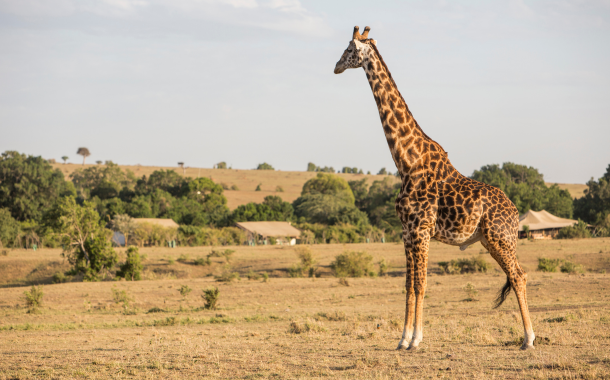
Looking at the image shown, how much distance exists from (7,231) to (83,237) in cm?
2280

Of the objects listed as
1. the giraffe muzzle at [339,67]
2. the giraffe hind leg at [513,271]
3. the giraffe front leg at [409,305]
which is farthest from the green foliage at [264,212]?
the giraffe hind leg at [513,271]

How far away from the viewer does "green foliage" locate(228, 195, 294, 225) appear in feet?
216

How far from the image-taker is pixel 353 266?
31031 millimetres

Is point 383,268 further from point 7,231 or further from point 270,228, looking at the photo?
point 7,231

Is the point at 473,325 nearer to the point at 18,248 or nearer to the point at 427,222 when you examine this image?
the point at 427,222

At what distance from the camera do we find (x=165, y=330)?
14492mm

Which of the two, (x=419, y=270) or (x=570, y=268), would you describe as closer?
(x=419, y=270)

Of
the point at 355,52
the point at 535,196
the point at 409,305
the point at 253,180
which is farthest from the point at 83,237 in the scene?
the point at 253,180

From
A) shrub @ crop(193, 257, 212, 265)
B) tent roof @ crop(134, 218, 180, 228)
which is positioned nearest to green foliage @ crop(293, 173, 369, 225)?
tent roof @ crop(134, 218, 180, 228)

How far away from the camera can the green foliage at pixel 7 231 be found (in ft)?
159

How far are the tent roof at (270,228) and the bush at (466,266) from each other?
3021 cm

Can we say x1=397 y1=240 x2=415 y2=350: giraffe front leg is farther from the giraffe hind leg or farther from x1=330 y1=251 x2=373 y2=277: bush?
x1=330 y1=251 x2=373 y2=277: bush

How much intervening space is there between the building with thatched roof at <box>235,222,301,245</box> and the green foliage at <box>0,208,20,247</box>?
73.4ft

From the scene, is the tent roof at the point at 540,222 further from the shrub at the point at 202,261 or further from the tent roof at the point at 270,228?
the shrub at the point at 202,261
